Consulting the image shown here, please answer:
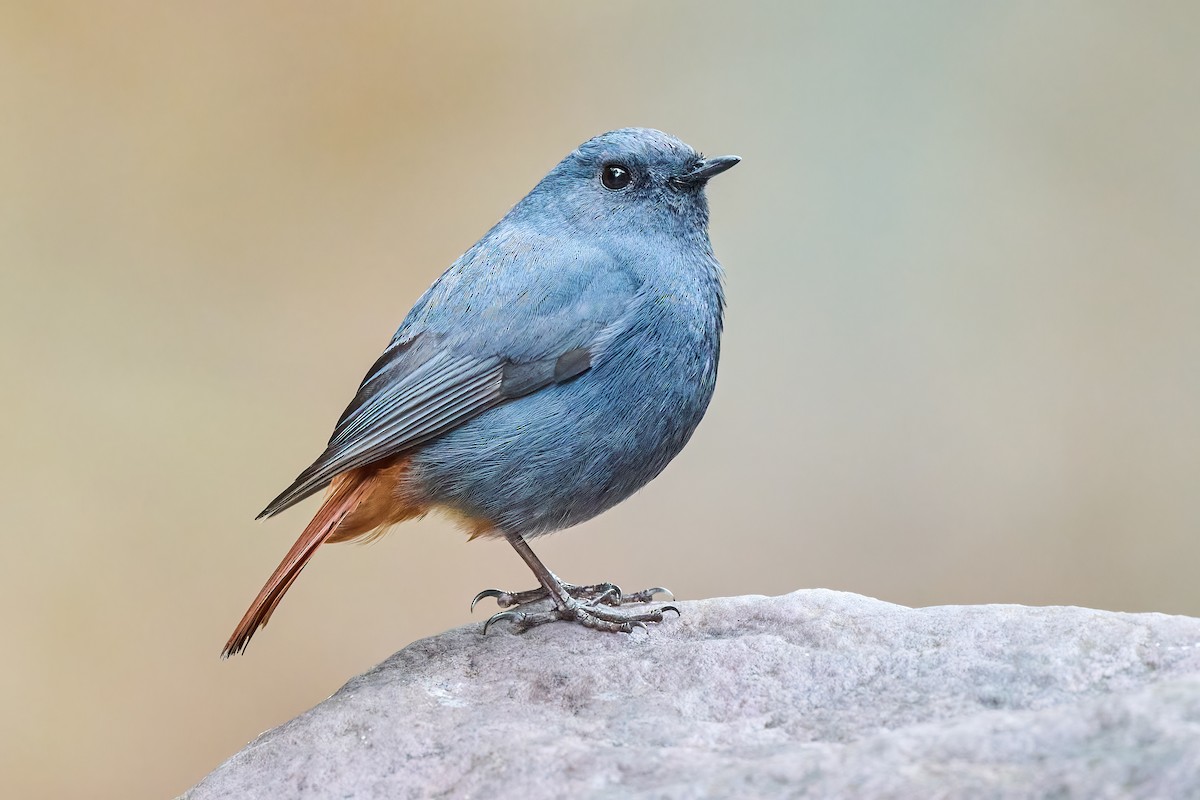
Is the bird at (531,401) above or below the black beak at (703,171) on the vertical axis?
below

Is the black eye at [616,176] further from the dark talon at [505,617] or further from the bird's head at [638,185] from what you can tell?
the dark talon at [505,617]

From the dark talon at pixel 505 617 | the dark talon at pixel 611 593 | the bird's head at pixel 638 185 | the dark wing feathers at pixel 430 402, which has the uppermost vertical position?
the bird's head at pixel 638 185

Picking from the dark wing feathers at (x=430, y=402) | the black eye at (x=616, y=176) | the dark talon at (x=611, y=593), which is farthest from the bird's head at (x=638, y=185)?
the dark talon at (x=611, y=593)

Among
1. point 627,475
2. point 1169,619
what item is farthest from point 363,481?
point 1169,619

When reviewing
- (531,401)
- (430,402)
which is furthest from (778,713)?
(430,402)

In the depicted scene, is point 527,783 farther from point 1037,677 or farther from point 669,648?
point 1037,677

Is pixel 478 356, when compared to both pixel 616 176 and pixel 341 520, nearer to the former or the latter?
pixel 341 520

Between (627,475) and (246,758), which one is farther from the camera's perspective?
(627,475)

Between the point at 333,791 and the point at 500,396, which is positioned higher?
the point at 500,396
